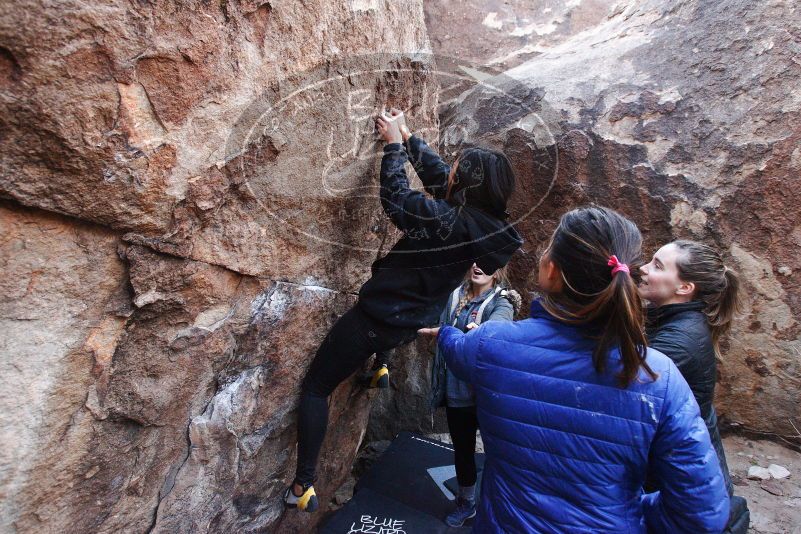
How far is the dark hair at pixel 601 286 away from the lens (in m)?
1.14

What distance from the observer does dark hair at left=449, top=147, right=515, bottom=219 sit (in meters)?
1.79

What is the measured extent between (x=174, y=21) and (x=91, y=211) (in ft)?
1.86

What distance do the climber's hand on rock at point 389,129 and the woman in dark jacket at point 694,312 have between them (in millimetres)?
1056

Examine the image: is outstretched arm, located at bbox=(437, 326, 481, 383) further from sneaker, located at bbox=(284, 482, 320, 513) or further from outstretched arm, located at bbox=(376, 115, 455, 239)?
sneaker, located at bbox=(284, 482, 320, 513)

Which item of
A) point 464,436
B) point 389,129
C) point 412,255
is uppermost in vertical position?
point 389,129

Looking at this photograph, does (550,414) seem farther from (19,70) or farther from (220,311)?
(19,70)

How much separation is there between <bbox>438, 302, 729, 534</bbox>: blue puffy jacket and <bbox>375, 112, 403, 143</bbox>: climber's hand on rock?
1016 millimetres

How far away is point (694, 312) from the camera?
1.77 meters

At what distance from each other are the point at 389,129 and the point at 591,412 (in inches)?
53.8

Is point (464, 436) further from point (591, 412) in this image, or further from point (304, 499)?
point (591, 412)

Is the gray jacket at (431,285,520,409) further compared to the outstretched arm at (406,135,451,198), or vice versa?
the gray jacket at (431,285,520,409)

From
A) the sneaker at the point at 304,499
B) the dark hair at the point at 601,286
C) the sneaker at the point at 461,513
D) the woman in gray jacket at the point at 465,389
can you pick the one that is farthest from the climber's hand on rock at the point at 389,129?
the sneaker at the point at 461,513

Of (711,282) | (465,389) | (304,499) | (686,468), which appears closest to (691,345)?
(711,282)

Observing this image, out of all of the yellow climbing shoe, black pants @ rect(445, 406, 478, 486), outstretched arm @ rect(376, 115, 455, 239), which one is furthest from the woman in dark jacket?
the yellow climbing shoe
